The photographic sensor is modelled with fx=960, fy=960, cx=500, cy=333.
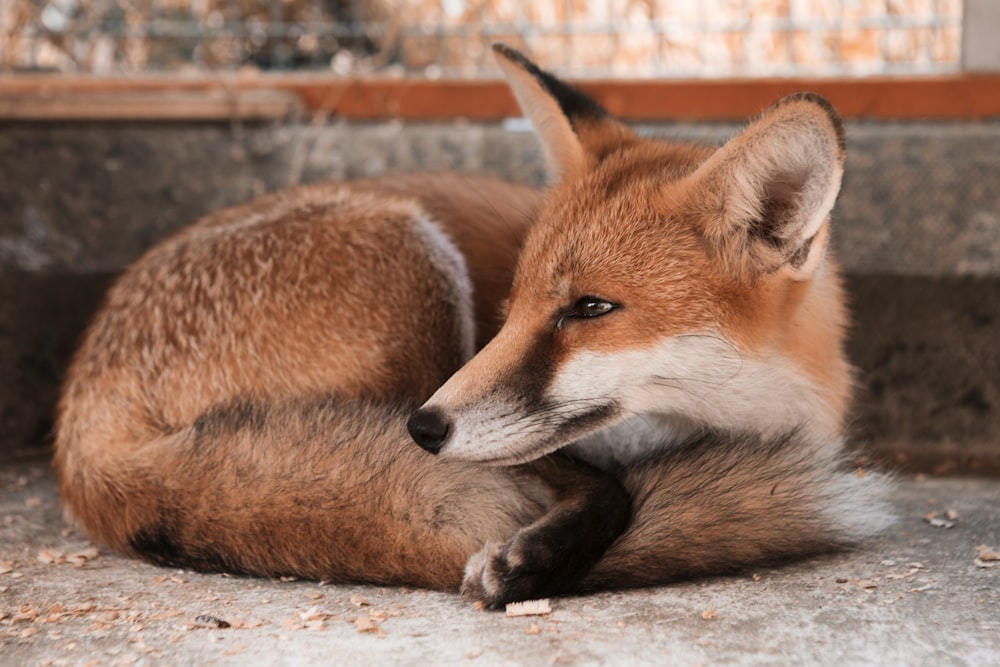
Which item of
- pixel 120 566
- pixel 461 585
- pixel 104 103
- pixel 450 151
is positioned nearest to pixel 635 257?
pixel 461 585

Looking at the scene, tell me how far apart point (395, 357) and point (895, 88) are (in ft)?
8.08

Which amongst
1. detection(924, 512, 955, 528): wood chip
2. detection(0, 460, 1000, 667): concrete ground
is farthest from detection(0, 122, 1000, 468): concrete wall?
detection(0, 460, 1000, 667): concrete ground

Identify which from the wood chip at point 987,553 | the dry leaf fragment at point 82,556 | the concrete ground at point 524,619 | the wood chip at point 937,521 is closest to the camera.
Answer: the concrete ground at point 524,619

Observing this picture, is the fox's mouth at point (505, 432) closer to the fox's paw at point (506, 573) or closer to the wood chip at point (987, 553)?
the fox's paw at point (506, 573)

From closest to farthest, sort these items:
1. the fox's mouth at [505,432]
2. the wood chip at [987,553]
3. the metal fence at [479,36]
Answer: the fox's mouth at [505,432]
the wood chip at [987,553]
the metal fence at [479,36]

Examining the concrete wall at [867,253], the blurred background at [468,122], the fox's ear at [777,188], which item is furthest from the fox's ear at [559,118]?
the concrete wall at [867,253]

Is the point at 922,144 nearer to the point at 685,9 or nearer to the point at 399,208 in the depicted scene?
the point at 685,9

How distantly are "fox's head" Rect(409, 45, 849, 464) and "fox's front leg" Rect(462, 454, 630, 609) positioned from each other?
15cm

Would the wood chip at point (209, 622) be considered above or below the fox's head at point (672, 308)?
below

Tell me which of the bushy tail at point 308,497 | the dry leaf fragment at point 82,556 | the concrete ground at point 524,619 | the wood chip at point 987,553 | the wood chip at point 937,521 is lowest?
the wood chip at point 937,521

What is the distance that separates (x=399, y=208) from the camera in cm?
268

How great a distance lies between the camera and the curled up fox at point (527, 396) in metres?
1.93

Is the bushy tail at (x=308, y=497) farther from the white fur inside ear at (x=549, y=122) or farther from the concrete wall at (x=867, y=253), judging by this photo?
the concrete wall at (x=867, y=253)

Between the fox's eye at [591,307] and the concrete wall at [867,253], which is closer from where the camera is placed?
the fox's eye at [591,307]
